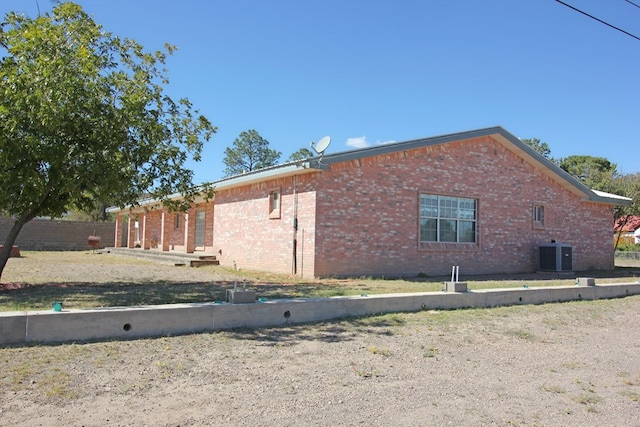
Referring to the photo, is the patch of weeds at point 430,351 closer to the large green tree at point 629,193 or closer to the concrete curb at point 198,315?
the concrete curb at point 198,315

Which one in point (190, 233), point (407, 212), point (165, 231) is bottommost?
point (190, 233)

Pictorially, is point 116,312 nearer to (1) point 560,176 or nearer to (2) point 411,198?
(2) point 411,198

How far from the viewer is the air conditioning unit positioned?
19.3 m

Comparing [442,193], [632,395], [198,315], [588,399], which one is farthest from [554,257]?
[198,315]

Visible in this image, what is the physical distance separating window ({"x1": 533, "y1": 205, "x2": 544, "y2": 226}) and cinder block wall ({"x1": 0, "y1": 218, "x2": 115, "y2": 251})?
27727 mm

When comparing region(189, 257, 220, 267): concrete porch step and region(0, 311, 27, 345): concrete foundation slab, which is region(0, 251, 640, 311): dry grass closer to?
region(0, 311, 27, 345): concrete foundation slab

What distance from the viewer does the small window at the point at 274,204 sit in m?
16.1

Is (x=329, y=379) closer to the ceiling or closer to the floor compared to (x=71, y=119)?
closer to the floor

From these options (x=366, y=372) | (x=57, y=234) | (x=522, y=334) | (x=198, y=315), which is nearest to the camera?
(x=366, y=372)

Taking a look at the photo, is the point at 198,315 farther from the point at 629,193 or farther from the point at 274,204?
the point at 629,193

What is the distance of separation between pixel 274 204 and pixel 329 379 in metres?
11.2

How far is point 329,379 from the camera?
563 cm

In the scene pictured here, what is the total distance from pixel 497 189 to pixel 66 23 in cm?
1499

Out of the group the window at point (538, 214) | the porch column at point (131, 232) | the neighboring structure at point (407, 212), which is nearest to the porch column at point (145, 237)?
the porch column at point (131, 232)
